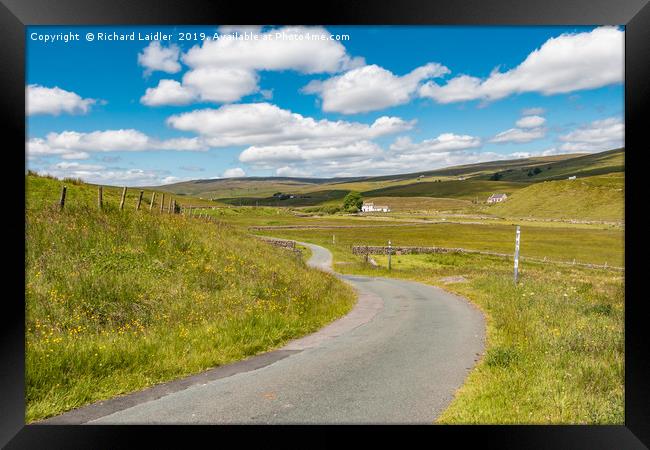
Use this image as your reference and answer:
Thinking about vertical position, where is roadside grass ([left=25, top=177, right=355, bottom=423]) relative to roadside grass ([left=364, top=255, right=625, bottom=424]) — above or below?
above

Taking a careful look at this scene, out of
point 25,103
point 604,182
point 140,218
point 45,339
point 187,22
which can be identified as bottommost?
point 45,339

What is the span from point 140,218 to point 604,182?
165 meters

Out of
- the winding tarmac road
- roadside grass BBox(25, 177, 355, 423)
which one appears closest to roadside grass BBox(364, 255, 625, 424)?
the winding tarmac road

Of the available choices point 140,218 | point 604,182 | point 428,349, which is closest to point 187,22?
point 428,349

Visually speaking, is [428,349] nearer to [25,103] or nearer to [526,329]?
[526,329]

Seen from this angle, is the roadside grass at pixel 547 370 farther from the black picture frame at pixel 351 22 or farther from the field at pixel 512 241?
the field at pixel 512 241

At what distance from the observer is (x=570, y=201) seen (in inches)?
5595

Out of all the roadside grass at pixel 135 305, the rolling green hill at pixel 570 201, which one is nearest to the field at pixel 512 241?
the rolling green hill at pixel 570 201

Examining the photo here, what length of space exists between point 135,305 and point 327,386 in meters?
6.28

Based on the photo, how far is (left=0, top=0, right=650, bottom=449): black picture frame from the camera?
498cm

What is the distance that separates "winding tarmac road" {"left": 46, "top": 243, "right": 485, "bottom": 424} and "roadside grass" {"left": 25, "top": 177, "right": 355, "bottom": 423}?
65cm

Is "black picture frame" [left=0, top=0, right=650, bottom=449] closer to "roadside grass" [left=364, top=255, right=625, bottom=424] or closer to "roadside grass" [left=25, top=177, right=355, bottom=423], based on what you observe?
"roadside grass" [left=364, top=255, right=625, bottom=424]

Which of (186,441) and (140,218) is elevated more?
(140,218)

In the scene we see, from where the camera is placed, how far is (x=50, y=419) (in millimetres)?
6082
